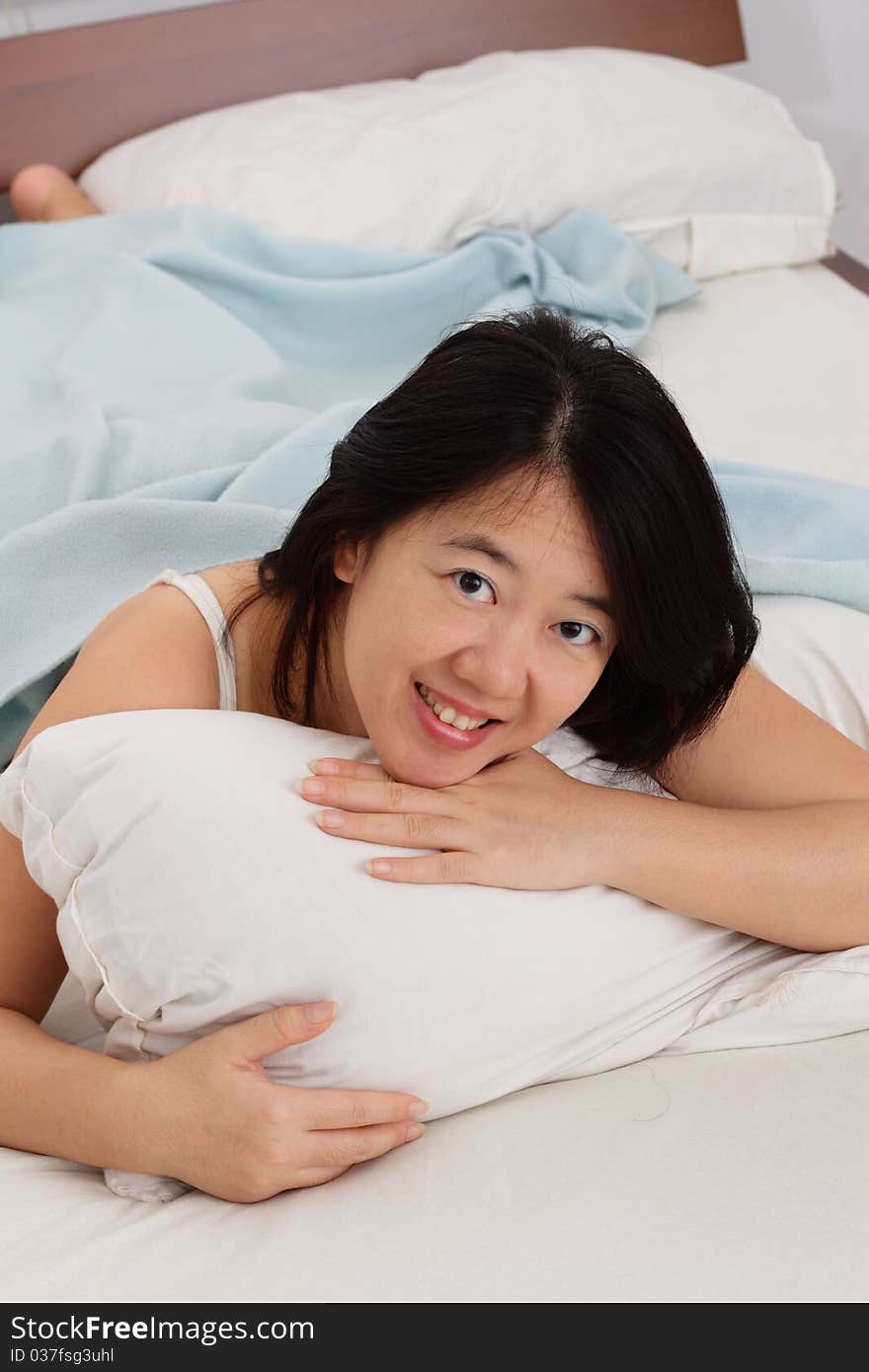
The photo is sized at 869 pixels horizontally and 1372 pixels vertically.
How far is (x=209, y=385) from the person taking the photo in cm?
167

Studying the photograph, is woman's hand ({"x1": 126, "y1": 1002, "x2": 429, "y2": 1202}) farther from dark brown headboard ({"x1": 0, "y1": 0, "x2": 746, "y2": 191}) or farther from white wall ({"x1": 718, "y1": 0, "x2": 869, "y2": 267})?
white wall ({"x1": 718, "y1": 0, "x2": 869, "y2": 267})

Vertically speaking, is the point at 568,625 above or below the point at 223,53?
below

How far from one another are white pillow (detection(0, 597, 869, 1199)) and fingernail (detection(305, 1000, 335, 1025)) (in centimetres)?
1

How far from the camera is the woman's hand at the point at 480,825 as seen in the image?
849mm

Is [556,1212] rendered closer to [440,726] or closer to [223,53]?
[440,726]

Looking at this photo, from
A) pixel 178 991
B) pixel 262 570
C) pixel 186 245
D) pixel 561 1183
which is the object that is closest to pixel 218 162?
pixel 186 245

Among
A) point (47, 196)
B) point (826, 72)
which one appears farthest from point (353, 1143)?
point (826, 72)

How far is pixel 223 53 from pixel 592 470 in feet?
6.28

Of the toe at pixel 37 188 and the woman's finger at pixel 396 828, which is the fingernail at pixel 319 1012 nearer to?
the woman's finger at pixel 396 828

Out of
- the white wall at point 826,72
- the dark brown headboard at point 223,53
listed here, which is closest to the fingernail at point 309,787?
the dark brown headboard at point 223,53

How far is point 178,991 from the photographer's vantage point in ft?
2.63

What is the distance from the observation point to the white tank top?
1040 millimetres

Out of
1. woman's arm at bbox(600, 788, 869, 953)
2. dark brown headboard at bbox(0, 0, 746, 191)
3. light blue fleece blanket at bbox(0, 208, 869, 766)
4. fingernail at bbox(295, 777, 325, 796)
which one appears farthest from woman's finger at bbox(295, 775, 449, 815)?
dark brown headboard at bbox(0, 0, 746, 191)

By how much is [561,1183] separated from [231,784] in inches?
12.1
